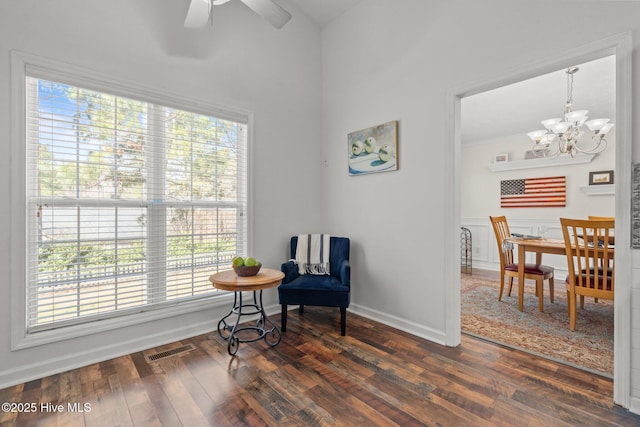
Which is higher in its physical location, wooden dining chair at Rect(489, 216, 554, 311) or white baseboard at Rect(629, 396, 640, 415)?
wooden dining chair at Rect(489, 216, 554, 311)

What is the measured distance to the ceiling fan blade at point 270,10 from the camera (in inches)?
78.2

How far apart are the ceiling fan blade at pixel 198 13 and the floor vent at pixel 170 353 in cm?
253

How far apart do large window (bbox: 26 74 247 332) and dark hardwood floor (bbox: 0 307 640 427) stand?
1.74ft

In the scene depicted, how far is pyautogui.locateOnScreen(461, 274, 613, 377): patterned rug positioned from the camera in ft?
7.50

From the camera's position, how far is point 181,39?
259cm

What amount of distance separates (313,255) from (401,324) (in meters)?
1.11

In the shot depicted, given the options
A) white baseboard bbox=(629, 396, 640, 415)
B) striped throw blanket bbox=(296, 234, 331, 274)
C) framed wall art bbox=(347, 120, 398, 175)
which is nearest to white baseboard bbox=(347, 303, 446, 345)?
striped throw blanket bbox=(296, 234, 331, 274)

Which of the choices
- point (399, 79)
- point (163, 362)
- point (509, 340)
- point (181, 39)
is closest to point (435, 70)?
point (399, 79)

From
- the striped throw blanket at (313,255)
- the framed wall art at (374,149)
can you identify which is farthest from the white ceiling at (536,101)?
the striped throw blanket at (313,255)

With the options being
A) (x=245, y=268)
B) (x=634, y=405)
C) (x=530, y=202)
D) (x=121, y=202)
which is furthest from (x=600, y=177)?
(x=121, y=202)

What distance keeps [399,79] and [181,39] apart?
2.03m

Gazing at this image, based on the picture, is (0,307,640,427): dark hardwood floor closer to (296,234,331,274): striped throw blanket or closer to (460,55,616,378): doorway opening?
(460,55,616,378): doorway opening

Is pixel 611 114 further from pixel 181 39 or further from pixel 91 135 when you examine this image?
pixel 91 135

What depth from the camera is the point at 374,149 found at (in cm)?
305
